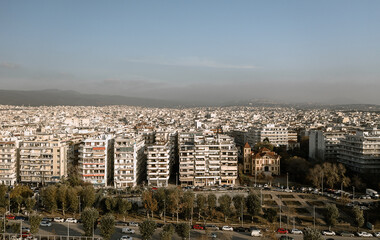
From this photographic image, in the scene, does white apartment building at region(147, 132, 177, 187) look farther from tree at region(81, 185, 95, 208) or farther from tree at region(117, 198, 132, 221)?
tree at region(117, 198, 132, 221)

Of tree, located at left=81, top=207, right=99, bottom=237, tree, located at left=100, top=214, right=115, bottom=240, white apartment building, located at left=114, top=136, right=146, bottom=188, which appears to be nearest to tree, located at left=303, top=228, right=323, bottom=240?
tree, located at left=100, top=214, right=115, bottom=240

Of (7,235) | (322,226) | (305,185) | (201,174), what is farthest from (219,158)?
(7,235)

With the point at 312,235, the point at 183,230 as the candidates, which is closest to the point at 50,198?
the point at 183,230

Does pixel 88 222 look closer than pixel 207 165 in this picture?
Yes

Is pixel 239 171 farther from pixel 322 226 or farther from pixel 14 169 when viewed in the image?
pixel 14 169

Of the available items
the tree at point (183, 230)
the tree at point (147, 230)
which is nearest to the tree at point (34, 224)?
the tree at point (147, 230)

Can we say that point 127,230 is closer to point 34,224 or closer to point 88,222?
point 88,222
